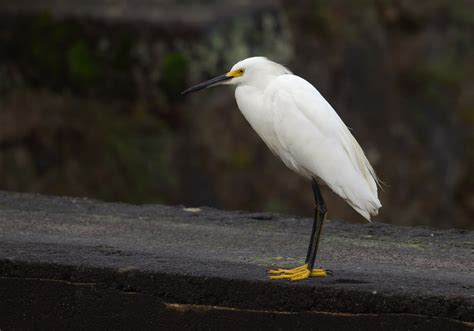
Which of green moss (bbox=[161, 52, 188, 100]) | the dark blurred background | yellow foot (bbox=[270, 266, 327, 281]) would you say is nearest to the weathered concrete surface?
yellow foot (bbox=[270, 266, 327, 281])

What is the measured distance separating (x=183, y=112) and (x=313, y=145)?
12.2ft

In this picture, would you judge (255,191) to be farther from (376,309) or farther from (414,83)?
(376,309)

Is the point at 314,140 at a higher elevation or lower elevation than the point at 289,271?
higher

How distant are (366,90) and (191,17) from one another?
139 centimetres

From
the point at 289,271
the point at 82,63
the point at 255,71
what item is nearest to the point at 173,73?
the point at 82,63

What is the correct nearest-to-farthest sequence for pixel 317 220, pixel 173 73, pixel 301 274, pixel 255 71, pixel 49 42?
pixel 301 274 < pixel 317 220 < pixel 255 71 < pixel 173 73 < pixel 49 42

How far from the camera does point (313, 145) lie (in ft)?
14.8

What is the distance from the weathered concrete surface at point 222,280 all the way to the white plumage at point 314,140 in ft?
1.05

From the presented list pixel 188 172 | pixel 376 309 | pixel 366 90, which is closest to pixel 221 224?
pixel 376 309

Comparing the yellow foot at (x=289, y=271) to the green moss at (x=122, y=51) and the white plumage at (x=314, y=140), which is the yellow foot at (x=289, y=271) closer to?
the white plumage at (x=314, y=140)

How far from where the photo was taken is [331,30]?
8820mm

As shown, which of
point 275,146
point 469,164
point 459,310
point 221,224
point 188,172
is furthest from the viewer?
point 469,164

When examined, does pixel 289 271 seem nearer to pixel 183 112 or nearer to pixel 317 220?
pixel 317 220

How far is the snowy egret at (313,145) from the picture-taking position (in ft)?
14.7
